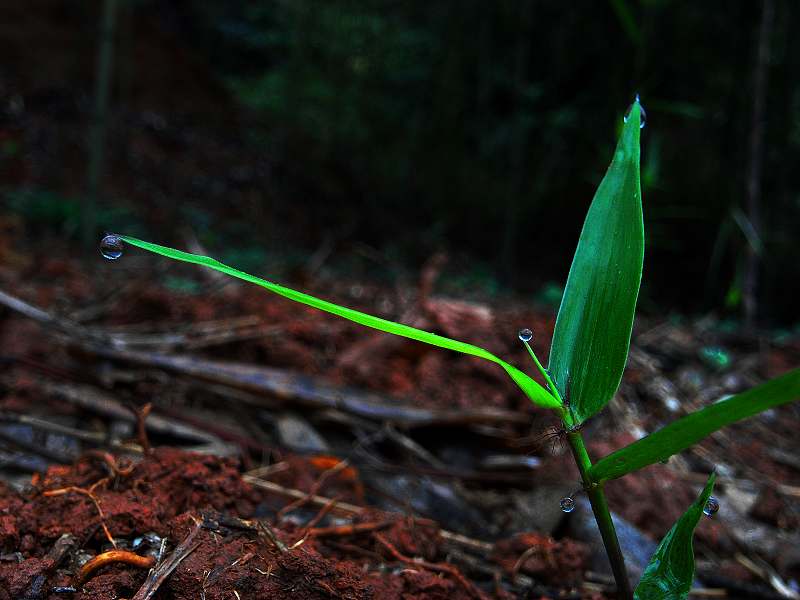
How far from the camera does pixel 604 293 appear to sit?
59 centimetres

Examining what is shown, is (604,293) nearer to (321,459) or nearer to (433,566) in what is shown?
(433,566)

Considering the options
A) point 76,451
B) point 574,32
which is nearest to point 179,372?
point 76,451

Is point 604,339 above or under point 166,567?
above

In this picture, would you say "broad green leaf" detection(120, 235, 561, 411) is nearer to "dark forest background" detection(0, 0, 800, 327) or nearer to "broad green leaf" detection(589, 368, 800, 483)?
"broad green leaf" detection(589, 368, 800, 483)

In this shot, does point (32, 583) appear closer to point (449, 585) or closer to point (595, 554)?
point (449, 585)

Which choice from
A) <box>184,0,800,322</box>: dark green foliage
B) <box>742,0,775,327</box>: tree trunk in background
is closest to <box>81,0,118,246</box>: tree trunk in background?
<box>184,0,800,322</box>: dark green foliage

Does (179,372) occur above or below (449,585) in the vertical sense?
below

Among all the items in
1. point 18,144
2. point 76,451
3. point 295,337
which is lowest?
point 18,144

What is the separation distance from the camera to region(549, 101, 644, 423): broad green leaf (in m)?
0.57

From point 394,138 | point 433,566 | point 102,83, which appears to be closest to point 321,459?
point 433,566

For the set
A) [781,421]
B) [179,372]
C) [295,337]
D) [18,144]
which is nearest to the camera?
[179,372]

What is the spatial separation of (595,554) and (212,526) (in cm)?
64

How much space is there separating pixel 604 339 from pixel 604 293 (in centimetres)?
4

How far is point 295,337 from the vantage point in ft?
5.91
